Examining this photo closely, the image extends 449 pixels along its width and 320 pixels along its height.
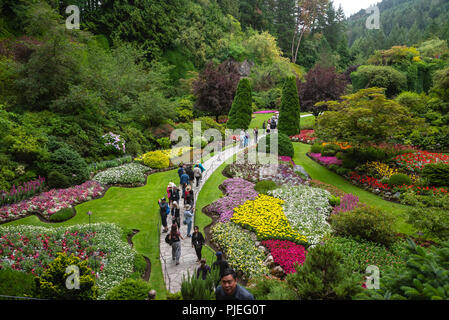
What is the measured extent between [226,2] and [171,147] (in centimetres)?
4236

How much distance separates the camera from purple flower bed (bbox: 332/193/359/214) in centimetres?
1331

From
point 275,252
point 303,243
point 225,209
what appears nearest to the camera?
point 275,252

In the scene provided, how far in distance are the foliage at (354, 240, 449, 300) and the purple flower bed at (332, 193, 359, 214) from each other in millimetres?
8088

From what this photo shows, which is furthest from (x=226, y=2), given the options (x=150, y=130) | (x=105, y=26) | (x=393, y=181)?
(x=393, y=181)

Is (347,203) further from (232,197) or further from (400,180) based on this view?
(232,197)

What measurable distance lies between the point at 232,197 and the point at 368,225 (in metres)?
6.48

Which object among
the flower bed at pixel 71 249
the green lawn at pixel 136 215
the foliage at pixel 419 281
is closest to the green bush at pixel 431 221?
the foliage at pixel 419 281

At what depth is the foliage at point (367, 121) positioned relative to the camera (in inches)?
656

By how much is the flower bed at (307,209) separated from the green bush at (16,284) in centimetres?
918

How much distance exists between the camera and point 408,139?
882 inches

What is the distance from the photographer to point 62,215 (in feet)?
38.0

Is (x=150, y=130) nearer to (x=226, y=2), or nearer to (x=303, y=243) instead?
(x=303, y=243)

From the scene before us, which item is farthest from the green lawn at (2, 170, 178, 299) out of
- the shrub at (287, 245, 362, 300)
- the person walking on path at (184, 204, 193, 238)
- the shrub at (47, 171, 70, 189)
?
the shrub at (287, 245, 362, 300)
